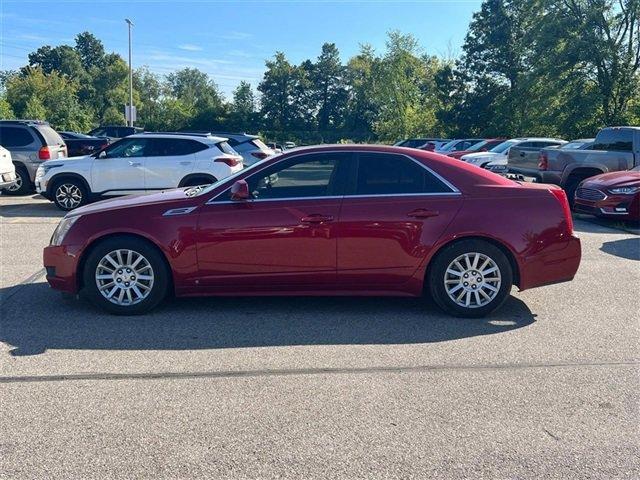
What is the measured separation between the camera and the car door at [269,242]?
18.2ft

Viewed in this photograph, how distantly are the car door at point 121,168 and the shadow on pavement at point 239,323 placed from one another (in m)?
6.36

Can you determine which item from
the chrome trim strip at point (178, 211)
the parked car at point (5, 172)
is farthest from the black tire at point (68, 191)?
the chrome trim strip at point (178, 211)

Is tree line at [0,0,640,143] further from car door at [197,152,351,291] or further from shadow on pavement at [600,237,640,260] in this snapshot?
car door at [197,152,351,291]

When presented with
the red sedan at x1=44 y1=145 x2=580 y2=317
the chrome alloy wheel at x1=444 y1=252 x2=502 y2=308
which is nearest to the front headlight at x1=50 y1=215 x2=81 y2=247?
the red sedan at x1=44 y1=145 x2=580 y2=317

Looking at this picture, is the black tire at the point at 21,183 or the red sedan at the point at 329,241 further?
the black tire at the point at 21,183

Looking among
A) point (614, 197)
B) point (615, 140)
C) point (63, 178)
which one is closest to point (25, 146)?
point (63, 178)

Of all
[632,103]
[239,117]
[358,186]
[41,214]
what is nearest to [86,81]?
[239,117]

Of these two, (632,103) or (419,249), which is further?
(632,103)

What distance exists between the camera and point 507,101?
4509 centimetres

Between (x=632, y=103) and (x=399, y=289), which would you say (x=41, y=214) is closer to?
(x=399, y=289)

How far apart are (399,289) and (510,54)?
4613 centimetres

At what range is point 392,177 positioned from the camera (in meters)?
5.75

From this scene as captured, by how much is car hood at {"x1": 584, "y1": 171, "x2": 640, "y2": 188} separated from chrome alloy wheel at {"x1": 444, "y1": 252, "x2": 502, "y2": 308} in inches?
280

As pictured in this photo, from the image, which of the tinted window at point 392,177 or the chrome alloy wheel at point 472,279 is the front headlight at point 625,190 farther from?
the tinted window at point 392,177
